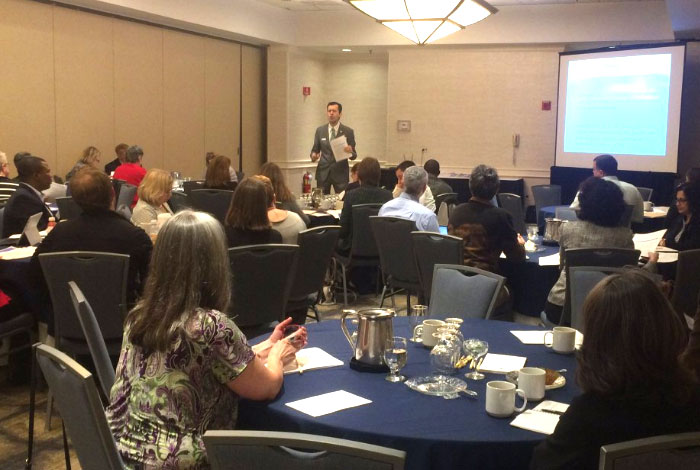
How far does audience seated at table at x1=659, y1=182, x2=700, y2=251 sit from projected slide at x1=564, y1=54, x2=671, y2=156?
5.16 metres

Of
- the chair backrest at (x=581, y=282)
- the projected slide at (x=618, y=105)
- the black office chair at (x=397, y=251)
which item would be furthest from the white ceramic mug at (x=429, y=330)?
the projected slide at (x=618, y=105)

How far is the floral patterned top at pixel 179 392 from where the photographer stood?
2.16 metres

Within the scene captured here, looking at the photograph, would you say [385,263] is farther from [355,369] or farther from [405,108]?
[405,108]

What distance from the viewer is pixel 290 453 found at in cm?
161

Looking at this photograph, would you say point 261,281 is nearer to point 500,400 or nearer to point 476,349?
point 476,349

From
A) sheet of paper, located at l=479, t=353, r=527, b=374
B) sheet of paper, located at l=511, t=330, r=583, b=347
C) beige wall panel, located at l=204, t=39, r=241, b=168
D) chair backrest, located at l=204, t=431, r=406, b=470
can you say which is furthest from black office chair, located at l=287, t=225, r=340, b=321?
beige wall panel, located at l=204, t=39, r=241, b=168

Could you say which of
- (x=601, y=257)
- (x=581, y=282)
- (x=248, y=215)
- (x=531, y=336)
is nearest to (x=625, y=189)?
(x=601, y=257)

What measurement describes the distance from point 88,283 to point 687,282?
327cm

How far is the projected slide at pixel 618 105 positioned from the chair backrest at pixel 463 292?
729 centimetres

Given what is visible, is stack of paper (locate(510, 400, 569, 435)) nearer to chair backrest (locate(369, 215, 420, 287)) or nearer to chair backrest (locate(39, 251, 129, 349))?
chair backrest (locate(39, 251, 129, 349))

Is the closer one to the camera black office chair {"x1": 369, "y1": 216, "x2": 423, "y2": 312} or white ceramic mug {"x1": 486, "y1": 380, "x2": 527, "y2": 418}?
white ceramic mug {"x1": 486, "y1": 380, "x2": 527, "y2": 418}

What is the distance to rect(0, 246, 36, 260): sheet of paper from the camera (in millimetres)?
4492

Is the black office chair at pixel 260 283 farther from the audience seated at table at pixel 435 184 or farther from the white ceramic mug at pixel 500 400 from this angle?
the audience seated at table at pixel 435 184

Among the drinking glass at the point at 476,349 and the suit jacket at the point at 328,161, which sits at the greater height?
the suit jacket at the point at 328,161
